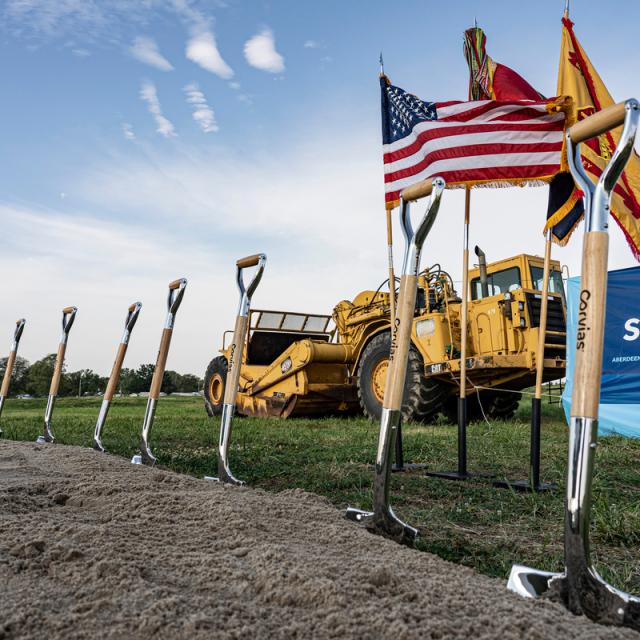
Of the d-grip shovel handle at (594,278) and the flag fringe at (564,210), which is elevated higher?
the flag fringe at (564,210)

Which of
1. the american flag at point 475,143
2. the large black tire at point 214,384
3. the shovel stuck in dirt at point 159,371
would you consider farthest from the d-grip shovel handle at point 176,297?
the large black tire at point 214,384

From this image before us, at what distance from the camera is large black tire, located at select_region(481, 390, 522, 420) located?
33.8 ft

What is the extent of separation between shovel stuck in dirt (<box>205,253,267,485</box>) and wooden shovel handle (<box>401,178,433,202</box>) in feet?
4.55

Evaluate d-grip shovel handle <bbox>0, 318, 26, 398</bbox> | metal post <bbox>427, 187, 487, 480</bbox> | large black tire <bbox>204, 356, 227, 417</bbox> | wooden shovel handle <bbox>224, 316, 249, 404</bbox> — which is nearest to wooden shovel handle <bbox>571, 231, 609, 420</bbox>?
wooden shovel handle <bbox>224, 316, 249, 404</bbox>

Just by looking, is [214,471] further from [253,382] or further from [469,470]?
[253,382]

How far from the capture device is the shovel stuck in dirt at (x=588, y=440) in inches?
68.8

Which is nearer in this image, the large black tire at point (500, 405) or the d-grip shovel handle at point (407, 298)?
the d-grip shovel handle at point (407, 298)

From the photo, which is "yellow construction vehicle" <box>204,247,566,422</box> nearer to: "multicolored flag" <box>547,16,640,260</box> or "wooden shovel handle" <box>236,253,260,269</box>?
"multicolored flag" <box>547,16,640,260</box>

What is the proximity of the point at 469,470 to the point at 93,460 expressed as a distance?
114 inches

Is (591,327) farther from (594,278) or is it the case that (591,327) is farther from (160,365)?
(160,365)

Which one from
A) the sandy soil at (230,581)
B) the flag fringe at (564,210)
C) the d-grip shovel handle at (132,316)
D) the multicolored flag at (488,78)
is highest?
the multicolored flag at (488,78)

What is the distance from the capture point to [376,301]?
35.2 feet

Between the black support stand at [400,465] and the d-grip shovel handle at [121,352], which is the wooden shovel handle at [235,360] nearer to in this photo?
the black support stand at [400,465]

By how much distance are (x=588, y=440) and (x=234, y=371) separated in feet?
8.71
